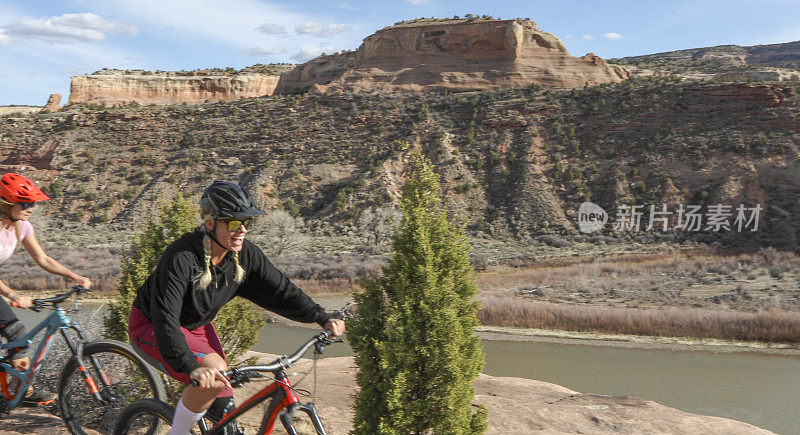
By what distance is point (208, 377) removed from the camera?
2.75 meters

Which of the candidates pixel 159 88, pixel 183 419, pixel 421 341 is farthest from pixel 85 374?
pixel 159 88

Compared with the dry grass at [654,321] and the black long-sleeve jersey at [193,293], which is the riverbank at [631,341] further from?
the black long-sleeve jersey at [193,293]

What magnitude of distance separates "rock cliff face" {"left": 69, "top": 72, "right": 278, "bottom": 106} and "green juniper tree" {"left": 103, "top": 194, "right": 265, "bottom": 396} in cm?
6185

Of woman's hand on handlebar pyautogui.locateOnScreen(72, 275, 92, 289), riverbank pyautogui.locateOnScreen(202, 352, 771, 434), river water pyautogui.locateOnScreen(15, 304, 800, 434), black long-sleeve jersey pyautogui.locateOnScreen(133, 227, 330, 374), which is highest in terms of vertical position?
black long-sleeve jersey pyautogui.locateOnScreen(133, 227, 330, 374)

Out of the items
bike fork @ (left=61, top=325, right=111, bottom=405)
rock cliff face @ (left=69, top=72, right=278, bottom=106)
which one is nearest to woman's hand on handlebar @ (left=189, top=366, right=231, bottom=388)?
bike fork @ (left=61, top=325, right=111, bottom=405)

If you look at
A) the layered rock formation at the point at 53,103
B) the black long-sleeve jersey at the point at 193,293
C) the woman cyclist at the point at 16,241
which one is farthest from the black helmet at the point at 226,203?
the layered rock formation at the point at 53,103

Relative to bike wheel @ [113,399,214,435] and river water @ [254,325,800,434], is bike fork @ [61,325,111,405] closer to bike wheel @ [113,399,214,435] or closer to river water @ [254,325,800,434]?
bike wheel @ [113,399,214,435]

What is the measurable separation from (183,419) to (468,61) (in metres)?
55.3

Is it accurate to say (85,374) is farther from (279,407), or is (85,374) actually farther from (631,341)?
(631,341)

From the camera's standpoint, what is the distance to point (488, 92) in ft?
165

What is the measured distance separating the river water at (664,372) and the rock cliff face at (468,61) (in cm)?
3810

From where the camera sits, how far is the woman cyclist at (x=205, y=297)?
2848mm

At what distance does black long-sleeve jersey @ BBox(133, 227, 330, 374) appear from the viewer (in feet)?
9.32

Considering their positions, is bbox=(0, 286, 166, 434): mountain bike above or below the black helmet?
below
